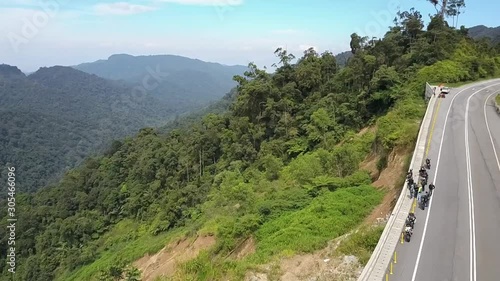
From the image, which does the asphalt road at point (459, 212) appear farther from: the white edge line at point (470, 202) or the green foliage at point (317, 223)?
the green foliage at point (317, 223)

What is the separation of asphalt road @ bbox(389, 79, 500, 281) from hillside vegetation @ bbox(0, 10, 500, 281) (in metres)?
2.34

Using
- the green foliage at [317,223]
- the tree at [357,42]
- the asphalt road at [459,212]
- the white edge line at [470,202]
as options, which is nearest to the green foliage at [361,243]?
the asphalt road at [459,212]

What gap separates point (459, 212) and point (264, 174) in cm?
2388

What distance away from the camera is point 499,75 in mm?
56000

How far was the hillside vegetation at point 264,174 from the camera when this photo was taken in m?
25.4

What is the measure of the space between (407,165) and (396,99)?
17653 mm

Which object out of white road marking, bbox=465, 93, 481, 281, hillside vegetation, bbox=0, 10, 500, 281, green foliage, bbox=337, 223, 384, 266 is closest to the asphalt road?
white road marking, bbox=465, 93, 481, 281

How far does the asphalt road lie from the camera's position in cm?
1542

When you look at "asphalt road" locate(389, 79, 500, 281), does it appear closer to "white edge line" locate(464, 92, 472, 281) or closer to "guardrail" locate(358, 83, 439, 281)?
"white edge line" locate(464, 92, 472, 281)

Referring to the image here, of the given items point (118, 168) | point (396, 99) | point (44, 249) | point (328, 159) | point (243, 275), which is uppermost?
point (396, 99)

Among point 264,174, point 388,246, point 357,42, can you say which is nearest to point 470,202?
point 388,246

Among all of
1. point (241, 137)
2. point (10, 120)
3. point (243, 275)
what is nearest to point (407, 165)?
point (243, 275)

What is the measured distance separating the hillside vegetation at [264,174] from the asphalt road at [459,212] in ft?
7.68

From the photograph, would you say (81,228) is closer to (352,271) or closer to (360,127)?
(360,127)
